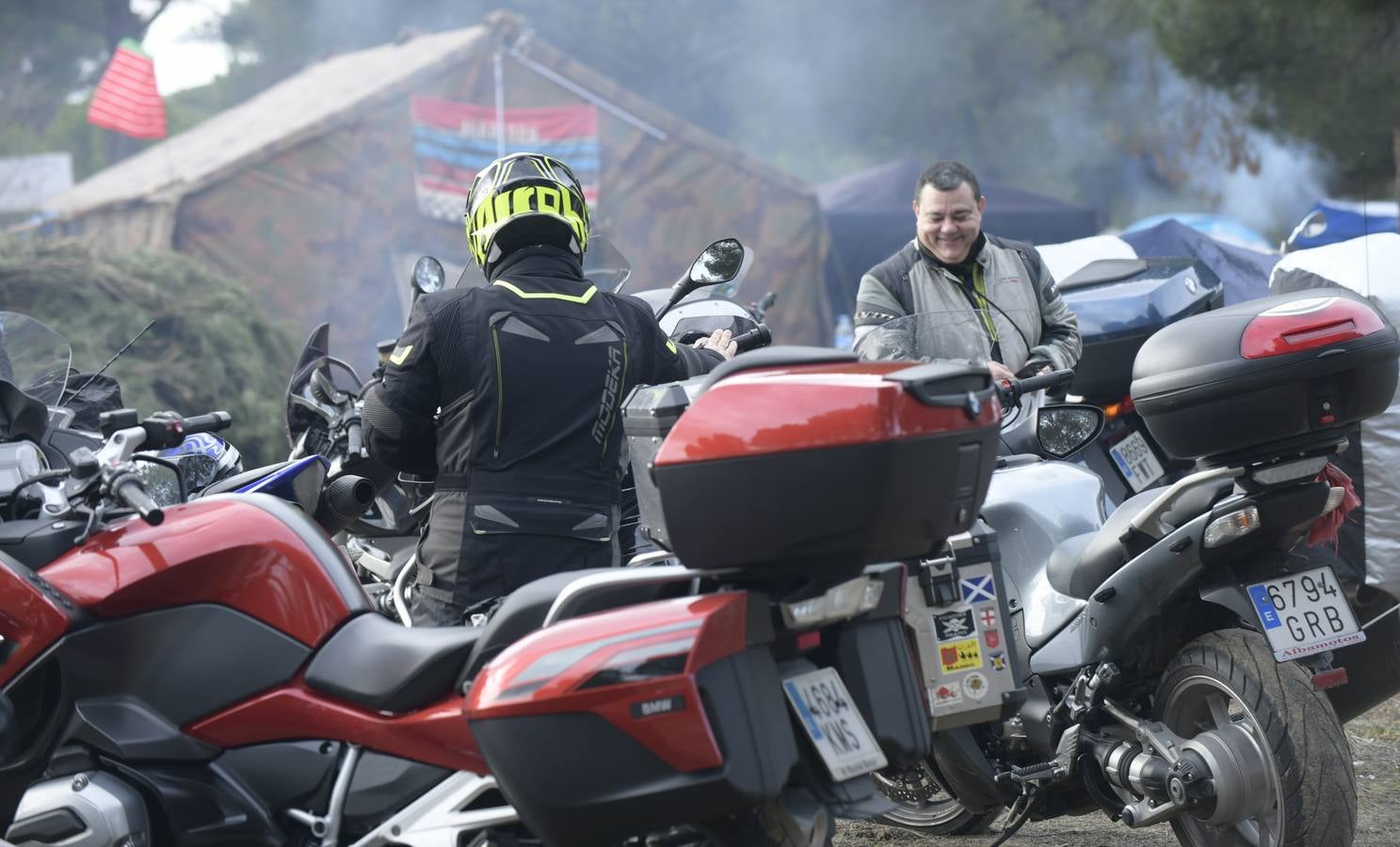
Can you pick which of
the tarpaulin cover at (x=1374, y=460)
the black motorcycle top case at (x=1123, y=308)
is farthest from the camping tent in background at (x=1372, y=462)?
the black motorcycle top case at (x=1123, y=308)

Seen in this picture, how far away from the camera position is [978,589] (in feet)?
11.7

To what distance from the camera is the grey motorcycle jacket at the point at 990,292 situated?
511 centimetres

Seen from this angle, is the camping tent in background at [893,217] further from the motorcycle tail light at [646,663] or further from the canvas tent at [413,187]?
the motorcycle tail light at [646,663]

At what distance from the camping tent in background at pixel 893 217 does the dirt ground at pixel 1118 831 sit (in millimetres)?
14582

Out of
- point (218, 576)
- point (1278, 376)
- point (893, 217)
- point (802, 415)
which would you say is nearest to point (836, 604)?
point (802, 415)

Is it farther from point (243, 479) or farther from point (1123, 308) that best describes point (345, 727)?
point (1123, 308)

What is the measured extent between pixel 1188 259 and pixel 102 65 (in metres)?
41.8

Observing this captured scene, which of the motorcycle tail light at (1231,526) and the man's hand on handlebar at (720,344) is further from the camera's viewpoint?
the man's hand on handlebar at (720,344)

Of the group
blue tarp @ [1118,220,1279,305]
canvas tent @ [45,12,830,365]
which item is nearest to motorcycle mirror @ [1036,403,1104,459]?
blue tarp @ [1118,220,1279,305]

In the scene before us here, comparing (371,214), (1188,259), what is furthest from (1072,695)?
(371,214)

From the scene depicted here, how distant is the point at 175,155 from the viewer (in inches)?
755

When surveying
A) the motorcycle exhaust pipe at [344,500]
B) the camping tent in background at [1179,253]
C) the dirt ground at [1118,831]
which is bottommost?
the dirt ground at [1118,831]

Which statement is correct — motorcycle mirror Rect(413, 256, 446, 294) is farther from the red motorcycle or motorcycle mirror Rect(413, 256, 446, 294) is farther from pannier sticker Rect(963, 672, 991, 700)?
pannier sticker Rect(963, 672, 991, 700)

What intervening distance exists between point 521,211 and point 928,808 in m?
2.05
